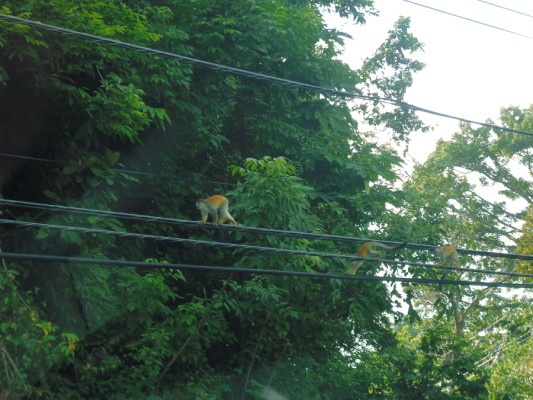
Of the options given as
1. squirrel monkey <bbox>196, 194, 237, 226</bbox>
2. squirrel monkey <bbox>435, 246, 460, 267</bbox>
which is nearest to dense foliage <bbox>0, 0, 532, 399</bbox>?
squirrel monkey <bbox>196, 194, 237, 226</bbox>

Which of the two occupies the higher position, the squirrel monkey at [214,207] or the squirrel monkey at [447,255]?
the squirrel monkey at [447,255]

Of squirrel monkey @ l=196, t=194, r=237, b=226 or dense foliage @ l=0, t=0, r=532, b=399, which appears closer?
squirrel monkey @ l=196, t=194, r=237, b=226

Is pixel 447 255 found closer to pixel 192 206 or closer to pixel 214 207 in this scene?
pixel 214 207

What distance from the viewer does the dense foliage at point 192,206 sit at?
7.69 m

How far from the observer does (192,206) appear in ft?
36.2

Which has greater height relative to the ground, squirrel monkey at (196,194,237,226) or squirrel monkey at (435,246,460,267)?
squirrel monkey at (435,246,460,267)

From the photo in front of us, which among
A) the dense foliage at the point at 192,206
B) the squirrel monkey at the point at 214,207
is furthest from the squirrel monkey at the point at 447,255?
the squirrel monkey at the point at 214,207

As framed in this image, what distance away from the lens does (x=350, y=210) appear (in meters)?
11.2

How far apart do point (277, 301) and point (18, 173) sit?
394 centimetres

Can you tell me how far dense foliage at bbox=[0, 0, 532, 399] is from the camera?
7.69m

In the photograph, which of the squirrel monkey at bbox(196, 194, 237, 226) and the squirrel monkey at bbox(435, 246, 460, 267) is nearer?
the squirrel monkey at bbox(196, 194, 237, 226)

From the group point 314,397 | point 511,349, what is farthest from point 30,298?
point 511,349

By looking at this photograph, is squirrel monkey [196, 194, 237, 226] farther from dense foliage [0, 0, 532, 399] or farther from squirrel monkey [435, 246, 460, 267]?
squirrel monkey [435, 246, 460, 267]

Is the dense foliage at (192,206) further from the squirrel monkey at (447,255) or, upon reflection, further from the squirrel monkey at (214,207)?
the squirrel monkey at (447,255)
